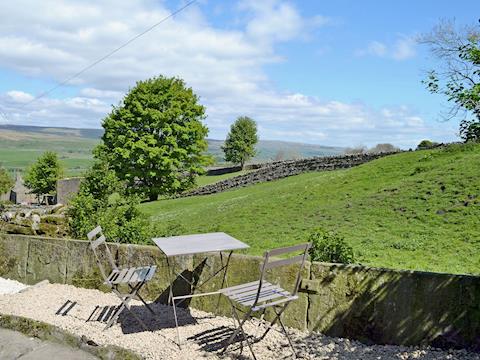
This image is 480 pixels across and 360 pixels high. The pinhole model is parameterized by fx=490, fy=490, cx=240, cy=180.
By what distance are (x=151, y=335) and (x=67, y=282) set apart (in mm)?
2673

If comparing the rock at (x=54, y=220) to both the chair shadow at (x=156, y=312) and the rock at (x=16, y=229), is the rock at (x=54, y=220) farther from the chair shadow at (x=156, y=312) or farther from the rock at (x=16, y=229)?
the chair shadow at (x=156, y=312)

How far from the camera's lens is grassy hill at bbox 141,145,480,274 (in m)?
10.6

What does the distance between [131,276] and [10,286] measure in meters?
3.05

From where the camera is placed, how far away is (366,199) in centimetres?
1587

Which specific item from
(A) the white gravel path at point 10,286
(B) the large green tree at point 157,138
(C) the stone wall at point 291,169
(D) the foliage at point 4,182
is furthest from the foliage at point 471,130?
(D) the foliage at point 4,182

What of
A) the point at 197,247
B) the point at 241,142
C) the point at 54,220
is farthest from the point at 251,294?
the point at 241,142

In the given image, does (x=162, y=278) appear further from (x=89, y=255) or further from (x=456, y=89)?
(x=456, y=89)

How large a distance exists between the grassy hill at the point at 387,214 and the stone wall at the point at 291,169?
7.35m

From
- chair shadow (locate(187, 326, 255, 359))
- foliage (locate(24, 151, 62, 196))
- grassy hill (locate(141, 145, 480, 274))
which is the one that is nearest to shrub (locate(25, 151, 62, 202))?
foliage (locate(24, 151, 62, 196))

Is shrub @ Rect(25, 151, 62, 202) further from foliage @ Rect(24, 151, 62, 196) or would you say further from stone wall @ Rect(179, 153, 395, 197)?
stone wall @ Rect(179, 153, 395, 197)

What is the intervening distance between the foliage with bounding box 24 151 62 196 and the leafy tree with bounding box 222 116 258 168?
23985 mm

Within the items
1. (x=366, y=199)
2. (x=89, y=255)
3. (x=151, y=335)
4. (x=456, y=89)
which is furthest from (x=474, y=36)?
(x=366, y=199)

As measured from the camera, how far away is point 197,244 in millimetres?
5840

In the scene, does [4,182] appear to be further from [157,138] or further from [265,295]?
[265,295]
